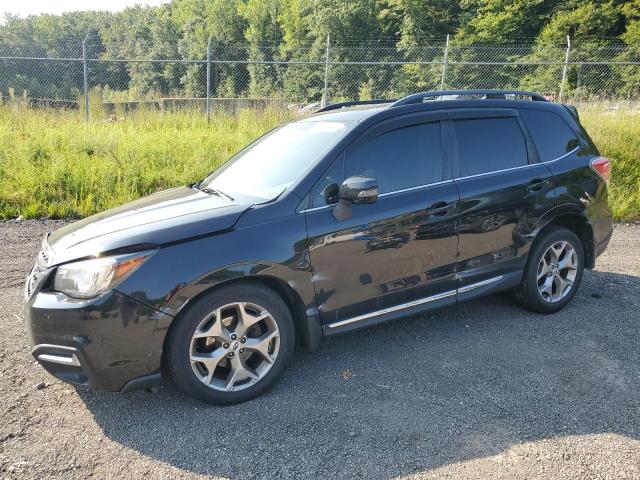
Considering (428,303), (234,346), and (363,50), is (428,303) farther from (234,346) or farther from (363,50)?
(363,50)

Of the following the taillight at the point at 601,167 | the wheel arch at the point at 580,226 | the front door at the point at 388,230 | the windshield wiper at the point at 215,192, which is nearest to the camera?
the front door at the point at 388,230

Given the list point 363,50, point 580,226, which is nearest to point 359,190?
point 580,226

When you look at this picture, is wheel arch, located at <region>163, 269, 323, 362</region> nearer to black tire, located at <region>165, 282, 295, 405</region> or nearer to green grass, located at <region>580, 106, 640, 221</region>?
black tire, located at <region>165, 282, 295, 405</region>

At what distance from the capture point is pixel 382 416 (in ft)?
9.41

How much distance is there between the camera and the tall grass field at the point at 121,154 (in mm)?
7965

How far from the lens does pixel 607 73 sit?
18.7m

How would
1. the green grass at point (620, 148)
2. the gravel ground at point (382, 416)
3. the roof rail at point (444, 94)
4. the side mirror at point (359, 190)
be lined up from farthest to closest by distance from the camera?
the green grass at point (620, 148)
the roof rail at point (444, 94)
the side mirror at point (359, 190)
the gravel ground at point (382, 416)

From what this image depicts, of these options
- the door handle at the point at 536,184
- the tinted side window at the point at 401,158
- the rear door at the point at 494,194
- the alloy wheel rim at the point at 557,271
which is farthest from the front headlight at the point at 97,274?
the alloy wheel rim at the point at 557,271

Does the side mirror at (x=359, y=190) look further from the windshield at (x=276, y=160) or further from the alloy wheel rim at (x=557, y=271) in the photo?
the alloy wheel rim at (x=557, y=271)

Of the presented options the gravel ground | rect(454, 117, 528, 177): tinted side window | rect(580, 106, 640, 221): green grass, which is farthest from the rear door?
rect(580, 106, 640, 221): green grass

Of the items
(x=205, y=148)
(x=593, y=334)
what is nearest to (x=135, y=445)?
(x=593, y=334)

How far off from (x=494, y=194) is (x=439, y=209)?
1.86 feet

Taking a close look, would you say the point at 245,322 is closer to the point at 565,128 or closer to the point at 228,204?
the point at 228,204

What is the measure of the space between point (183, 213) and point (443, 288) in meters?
1.93
